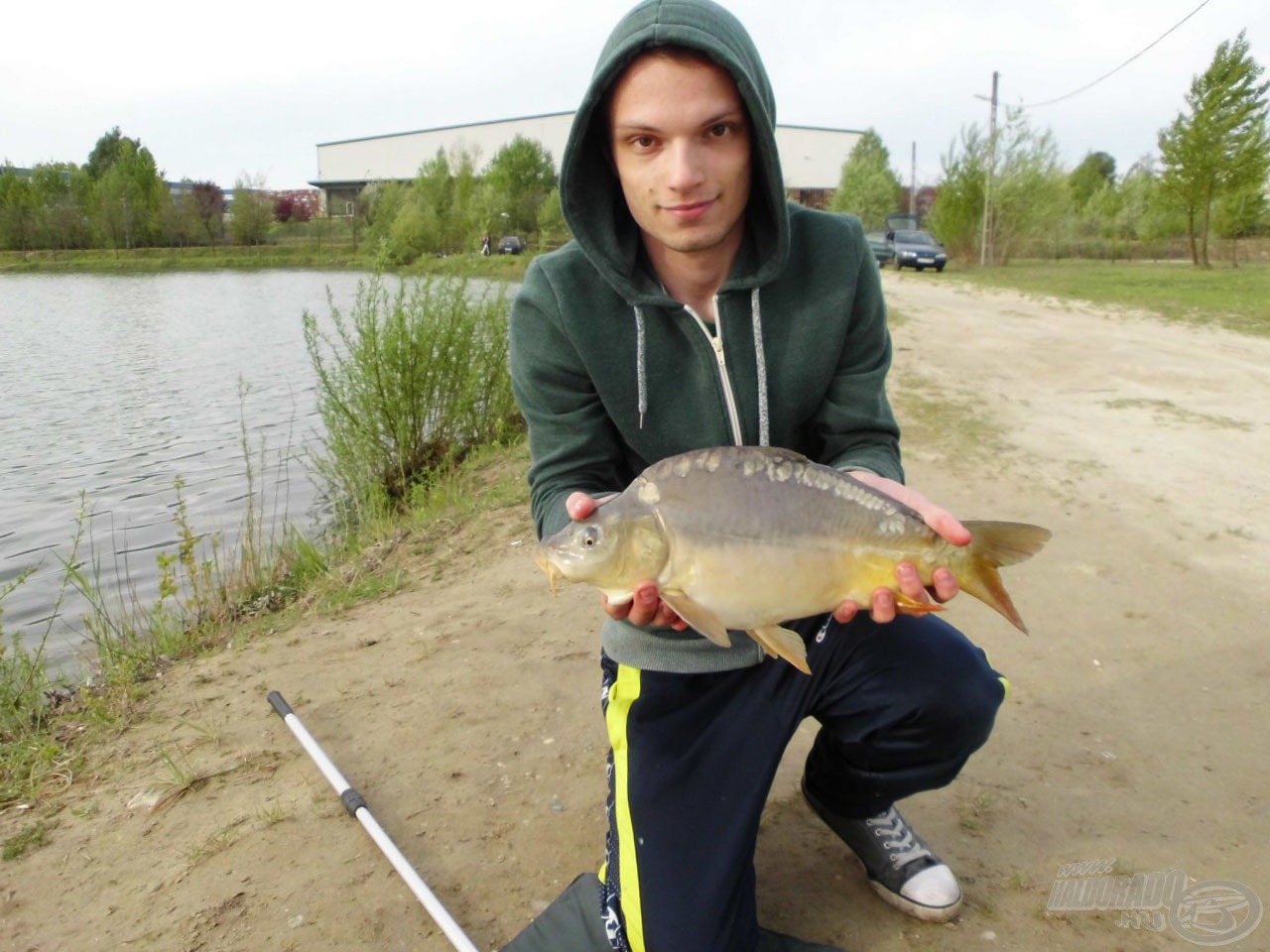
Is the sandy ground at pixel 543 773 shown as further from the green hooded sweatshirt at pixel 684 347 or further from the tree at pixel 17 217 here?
the tree at pixel 17 217

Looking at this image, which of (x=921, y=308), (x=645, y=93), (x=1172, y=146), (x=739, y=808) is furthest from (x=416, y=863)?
(x=1172, y=146)

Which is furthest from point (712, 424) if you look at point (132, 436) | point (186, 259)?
point (186, 259)

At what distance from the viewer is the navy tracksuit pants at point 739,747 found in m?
1.93

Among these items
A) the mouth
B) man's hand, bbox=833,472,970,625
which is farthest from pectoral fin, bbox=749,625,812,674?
the mouth

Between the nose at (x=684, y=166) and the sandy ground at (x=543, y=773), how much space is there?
1616 millimetres

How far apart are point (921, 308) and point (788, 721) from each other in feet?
44.1

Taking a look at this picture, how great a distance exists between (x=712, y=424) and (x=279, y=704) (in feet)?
6.17

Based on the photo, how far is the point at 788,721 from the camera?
2072 mm

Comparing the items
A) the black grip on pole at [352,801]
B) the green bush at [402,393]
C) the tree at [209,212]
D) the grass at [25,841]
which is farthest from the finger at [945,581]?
the tree at [209,212]

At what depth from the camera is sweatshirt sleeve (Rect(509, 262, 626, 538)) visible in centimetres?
226

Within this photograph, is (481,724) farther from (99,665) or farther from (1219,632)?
(1219,632)

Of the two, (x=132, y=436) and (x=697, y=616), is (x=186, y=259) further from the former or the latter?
(x=697, y=616)

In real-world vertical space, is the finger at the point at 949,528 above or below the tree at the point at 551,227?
below

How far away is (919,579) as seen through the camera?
1812mm
